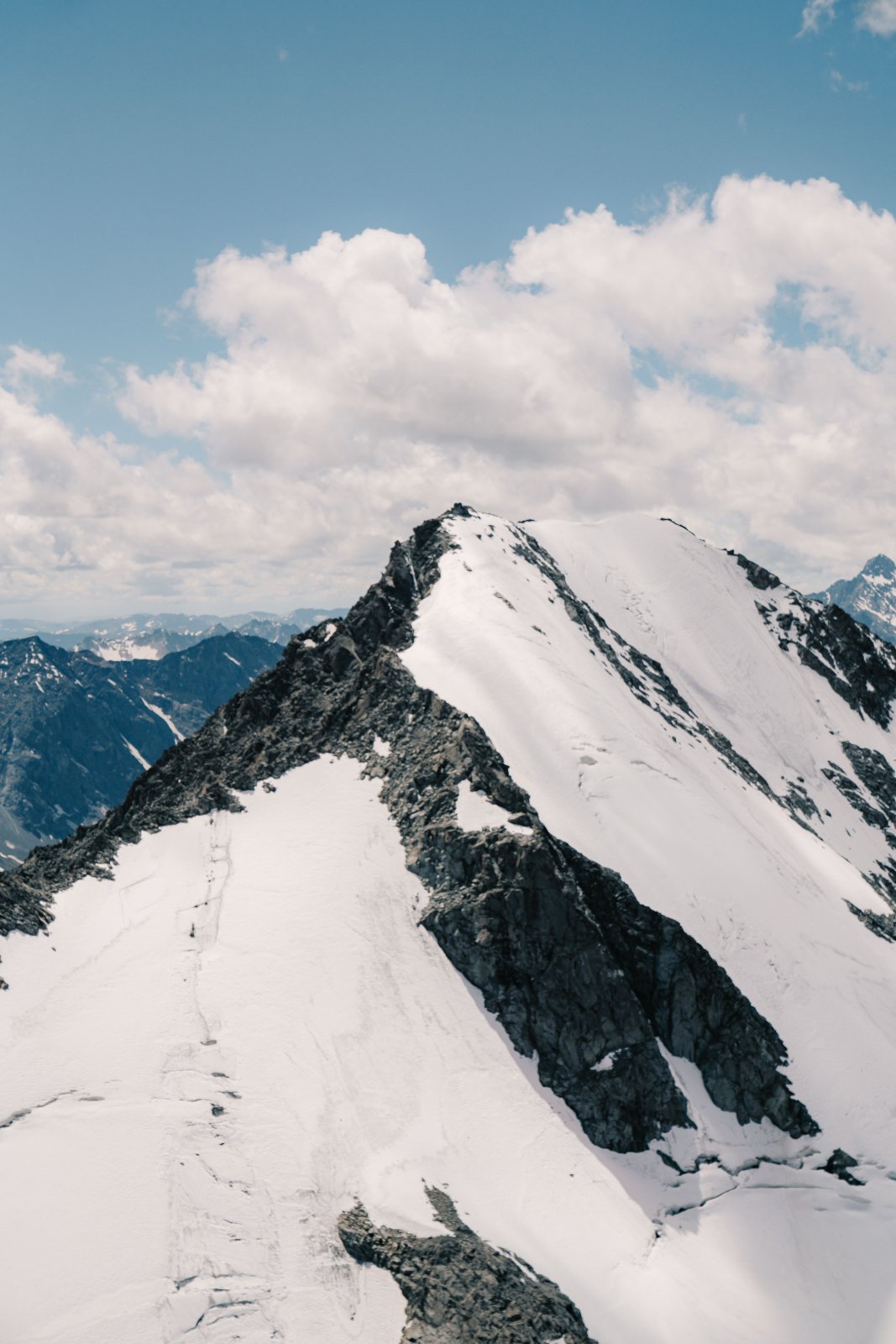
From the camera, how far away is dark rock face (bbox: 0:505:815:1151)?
45.5m

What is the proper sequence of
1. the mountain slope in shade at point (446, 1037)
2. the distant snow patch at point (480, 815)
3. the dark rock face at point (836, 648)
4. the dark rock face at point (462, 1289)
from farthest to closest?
the dark rock face at point (836, 648), the distant snow patch at point (480, 815), the mountain slope in shade at point (446, 1037), the dark rock face at point (462, 1289)

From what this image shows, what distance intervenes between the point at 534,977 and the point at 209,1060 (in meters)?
19.0

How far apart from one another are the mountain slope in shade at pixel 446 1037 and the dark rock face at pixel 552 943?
20cm

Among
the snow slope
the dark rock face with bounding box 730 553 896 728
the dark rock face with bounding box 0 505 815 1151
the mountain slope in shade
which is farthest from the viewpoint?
the dark rock face with bounding box 730 553 896 728

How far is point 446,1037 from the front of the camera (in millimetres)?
44000

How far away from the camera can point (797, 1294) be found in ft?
128

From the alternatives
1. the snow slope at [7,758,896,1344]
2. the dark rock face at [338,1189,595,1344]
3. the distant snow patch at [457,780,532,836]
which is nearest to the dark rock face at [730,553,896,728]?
the distant snow patch at [457,780,532,836]

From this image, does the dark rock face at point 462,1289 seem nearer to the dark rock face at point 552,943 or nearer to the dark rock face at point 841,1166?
the dark rock face at point 552,943

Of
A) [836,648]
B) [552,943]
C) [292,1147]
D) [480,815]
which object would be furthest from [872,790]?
[292,1147]

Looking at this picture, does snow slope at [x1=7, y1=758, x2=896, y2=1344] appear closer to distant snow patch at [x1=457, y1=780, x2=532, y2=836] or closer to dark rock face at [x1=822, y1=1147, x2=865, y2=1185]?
dark rock face at [x1=822, y1=1147, x2=865, y2=1185]

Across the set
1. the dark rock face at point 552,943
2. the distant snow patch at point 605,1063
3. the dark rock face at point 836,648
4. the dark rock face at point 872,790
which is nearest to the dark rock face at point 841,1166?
the dark rock face at point 552,943

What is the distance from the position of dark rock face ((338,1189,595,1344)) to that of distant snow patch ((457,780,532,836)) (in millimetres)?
22006

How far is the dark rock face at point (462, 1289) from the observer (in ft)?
93.1

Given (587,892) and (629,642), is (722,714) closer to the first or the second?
(629,642)
